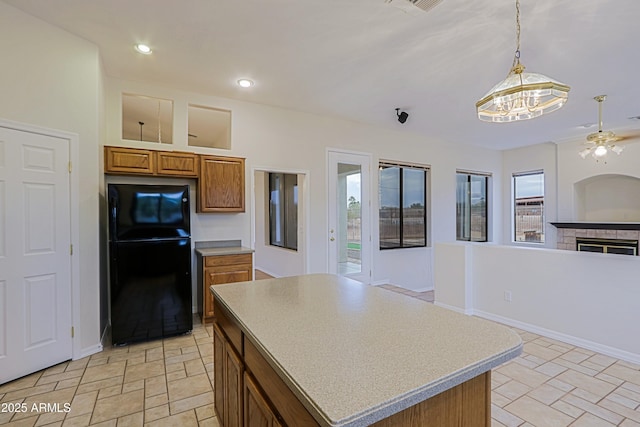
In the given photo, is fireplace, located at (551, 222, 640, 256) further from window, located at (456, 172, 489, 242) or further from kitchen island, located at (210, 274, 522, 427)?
kitchen island, located at (210, 274, 522, 427)

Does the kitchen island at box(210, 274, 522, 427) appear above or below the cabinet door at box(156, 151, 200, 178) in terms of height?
below

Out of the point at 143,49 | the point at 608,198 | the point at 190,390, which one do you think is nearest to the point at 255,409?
the point at 190,390

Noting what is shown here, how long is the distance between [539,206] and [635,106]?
2.76 metres

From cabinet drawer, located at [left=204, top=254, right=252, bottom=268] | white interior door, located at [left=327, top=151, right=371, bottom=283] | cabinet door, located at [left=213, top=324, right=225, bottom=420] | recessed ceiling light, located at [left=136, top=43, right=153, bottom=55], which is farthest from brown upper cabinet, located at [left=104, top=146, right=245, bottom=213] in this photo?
cabinet door, located at [left=213, top=324, right=225, bottom=420]

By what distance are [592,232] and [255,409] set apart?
703 centimetres

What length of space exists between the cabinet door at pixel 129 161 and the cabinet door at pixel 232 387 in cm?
268

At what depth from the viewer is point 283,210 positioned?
6.73m

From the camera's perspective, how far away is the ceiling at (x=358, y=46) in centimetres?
238

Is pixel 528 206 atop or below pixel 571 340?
atop

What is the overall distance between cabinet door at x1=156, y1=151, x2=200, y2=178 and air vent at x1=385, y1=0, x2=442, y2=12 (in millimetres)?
2689

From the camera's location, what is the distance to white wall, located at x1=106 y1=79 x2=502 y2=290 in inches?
155

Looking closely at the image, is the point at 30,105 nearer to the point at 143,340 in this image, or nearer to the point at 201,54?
the point at 201,54

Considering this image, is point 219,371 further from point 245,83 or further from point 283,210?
point 283,210

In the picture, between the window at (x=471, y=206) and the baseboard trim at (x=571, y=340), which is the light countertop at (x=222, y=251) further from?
the window at (x=471, y=206)
